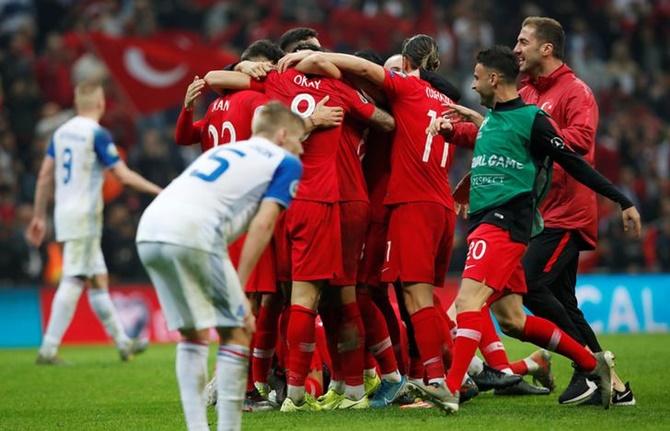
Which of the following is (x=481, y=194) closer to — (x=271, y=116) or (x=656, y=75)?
(x=271, y=116)

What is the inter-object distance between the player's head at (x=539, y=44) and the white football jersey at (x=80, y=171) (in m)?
4.58

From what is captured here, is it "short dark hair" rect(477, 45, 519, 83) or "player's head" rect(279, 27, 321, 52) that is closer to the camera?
"short dark hair" rect(477, 45, 519, 83)

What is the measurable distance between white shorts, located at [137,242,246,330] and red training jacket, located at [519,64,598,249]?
3.39m

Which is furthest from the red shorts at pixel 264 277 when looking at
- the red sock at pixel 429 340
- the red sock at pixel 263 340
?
the red sock at pixel 429 340

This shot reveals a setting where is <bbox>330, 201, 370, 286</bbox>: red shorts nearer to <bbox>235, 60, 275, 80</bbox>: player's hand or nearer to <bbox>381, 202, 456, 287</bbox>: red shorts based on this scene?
<bbox>381, 202, 456, 287</bbox>: red shorts

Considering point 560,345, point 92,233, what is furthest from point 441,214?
point 92,233

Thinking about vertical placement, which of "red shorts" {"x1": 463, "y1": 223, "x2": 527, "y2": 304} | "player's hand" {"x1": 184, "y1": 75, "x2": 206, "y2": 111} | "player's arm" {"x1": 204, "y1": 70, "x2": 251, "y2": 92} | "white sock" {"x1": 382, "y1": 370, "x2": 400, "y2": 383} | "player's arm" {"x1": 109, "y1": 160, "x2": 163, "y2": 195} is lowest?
"white sock" {"x1": 382, "y1": 370, "x2": 400, "y2": 383}

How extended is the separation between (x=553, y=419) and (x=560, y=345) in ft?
2.36

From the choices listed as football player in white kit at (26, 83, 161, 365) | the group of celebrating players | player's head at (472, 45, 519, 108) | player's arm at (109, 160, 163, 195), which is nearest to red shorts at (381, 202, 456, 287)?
the group of celebrating players

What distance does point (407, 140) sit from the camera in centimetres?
801

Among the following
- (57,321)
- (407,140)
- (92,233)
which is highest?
(407,140)

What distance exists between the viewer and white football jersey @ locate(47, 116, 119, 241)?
11.8 m

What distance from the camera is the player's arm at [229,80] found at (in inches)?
324

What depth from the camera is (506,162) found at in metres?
7.48
